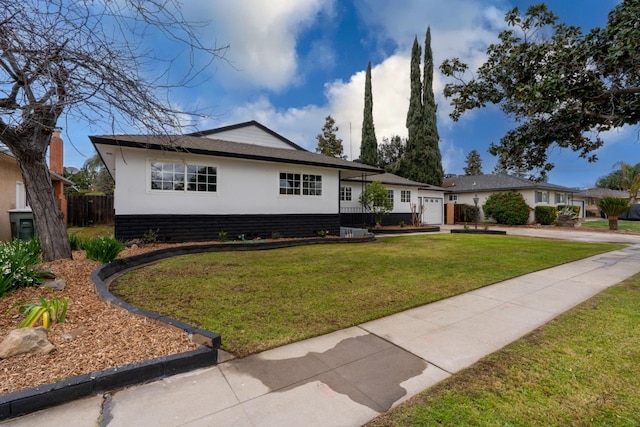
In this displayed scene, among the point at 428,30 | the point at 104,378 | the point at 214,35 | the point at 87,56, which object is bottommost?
the point at 104,378

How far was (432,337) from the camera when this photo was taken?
3453mm

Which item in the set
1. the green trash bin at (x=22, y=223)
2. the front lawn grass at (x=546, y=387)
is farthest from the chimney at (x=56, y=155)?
the front lawn grass at (x=546, y=387)

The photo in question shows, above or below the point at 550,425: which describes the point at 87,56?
above

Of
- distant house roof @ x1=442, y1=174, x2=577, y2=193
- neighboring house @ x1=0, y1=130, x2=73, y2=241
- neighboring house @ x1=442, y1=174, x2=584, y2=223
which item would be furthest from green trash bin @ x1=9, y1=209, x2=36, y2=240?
distant house roof @ x1=442, y1=174, x2=577, y2=193

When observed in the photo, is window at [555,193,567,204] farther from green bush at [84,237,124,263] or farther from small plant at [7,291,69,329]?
small plant at [7,291,69,329]

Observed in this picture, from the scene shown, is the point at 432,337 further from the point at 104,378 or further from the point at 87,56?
the point at 87,56

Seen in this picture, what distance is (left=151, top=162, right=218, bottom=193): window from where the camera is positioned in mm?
9688

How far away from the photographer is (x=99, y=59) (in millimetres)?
3398

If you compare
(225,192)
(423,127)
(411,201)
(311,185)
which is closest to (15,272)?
(225,192)

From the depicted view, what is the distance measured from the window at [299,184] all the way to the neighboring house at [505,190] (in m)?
16.8

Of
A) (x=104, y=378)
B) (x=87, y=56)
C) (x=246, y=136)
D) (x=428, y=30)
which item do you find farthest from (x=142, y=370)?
(x=428, y=30)

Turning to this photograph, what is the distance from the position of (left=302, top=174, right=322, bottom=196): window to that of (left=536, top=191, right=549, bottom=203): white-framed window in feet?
67.0

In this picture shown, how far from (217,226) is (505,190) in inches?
926

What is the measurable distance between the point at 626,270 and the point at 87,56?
11.4m
